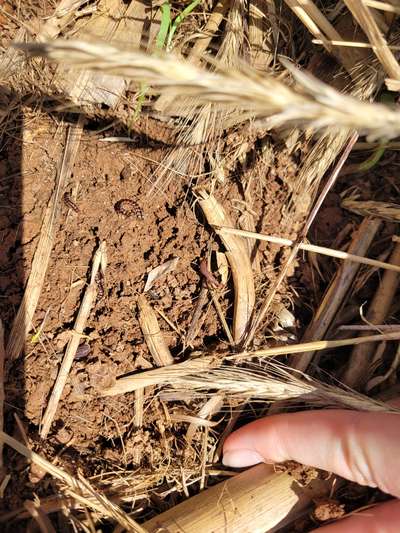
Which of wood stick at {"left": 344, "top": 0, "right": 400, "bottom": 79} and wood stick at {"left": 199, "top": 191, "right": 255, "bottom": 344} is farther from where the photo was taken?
wood stick at {"left": 199, "top": 191, "right": 255, "bottom": 344}

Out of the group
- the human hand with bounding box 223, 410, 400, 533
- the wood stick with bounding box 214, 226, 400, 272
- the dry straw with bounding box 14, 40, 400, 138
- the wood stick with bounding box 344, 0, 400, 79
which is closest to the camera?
the dry straw with bounding box 14, 40, 400, 138

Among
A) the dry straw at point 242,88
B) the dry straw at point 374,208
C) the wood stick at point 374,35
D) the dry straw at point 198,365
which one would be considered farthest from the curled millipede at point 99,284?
the dry straw at point 242,88

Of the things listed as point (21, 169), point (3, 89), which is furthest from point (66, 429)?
point (3, 89)

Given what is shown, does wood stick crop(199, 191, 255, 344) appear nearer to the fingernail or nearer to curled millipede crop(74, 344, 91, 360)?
the fingernail

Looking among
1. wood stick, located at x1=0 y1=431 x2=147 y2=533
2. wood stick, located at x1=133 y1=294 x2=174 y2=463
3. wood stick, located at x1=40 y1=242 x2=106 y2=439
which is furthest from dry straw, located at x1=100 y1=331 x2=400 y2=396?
wood stick, located at x1=0 y1=431 x2=147 y2=533

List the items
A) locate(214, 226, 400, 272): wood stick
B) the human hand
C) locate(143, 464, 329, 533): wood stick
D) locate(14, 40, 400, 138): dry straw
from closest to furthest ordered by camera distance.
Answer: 1. locate(14, 40, 400, 138): dry straw
2. the human hand
3. locate(143, 464, 329, 533): wood stick
4. locate(214, 226, 400, 272): wood stick

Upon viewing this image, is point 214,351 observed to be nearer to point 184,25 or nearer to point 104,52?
point 184,25

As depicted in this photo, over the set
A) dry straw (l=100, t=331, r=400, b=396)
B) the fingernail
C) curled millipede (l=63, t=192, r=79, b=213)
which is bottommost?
the fingernail
